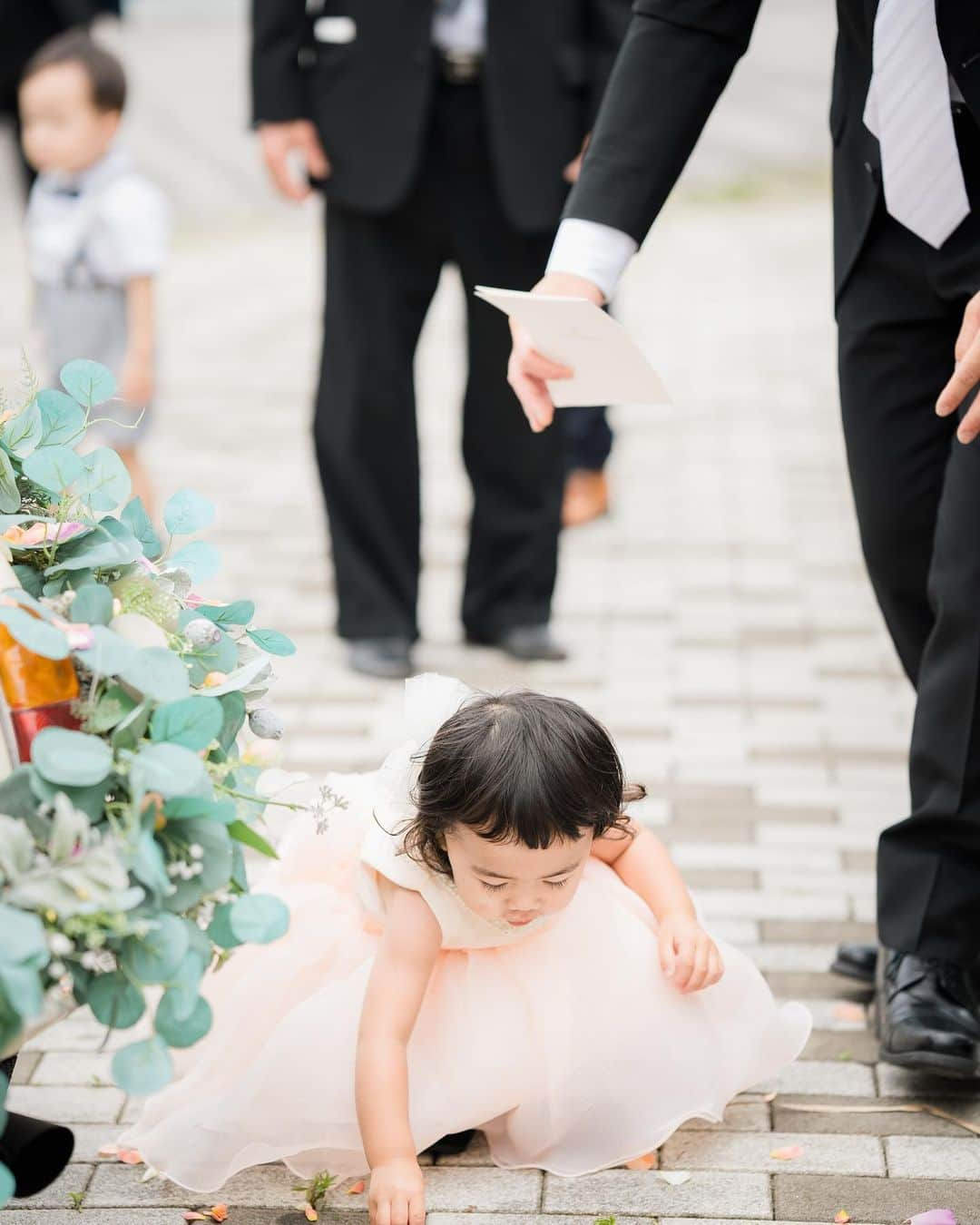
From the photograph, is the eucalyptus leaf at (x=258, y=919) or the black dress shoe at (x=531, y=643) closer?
the eucalyptus leaf at (x=258, y=919)

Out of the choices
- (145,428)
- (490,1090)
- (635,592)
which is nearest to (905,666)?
(490,1090)

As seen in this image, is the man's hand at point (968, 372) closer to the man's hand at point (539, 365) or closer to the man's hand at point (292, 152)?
the man's hand at point (539, 365)

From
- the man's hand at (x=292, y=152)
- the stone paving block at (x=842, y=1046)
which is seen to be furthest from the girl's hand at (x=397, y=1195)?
the man's hand at (x=292, y=152)

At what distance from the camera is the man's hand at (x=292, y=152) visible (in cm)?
395

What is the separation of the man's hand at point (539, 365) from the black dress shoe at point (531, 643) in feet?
5.61

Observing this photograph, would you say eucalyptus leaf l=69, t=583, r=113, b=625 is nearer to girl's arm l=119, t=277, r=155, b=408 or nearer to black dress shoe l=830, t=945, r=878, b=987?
black dress shoe l=830, t=945, r=878, b=987

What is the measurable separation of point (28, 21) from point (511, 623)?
9.59 ft

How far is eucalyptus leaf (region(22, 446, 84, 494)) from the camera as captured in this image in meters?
1.84

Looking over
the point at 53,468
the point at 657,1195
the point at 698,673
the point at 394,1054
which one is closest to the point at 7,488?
the point at 53,468

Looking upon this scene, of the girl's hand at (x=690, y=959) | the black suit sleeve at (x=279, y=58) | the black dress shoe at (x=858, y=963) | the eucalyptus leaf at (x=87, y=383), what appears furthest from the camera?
the black suit sleeve at (x=279, y=58)

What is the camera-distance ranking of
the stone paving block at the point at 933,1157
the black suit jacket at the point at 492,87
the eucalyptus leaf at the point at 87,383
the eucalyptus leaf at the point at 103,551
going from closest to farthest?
the eucalyptus leaf at the point at 103,551 → the eucalyptus leaf at the point at 87,383 → the stone paving block at the point at 933,1157 → the black suit jacket at the point at 492,87

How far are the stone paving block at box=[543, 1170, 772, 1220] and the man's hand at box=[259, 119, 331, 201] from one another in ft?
8.00

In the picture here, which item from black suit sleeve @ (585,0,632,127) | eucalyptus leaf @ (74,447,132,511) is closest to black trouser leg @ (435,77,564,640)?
black suit sleeve @ (585,0,632,127)

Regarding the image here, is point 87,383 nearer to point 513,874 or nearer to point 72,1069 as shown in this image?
point 513,874
